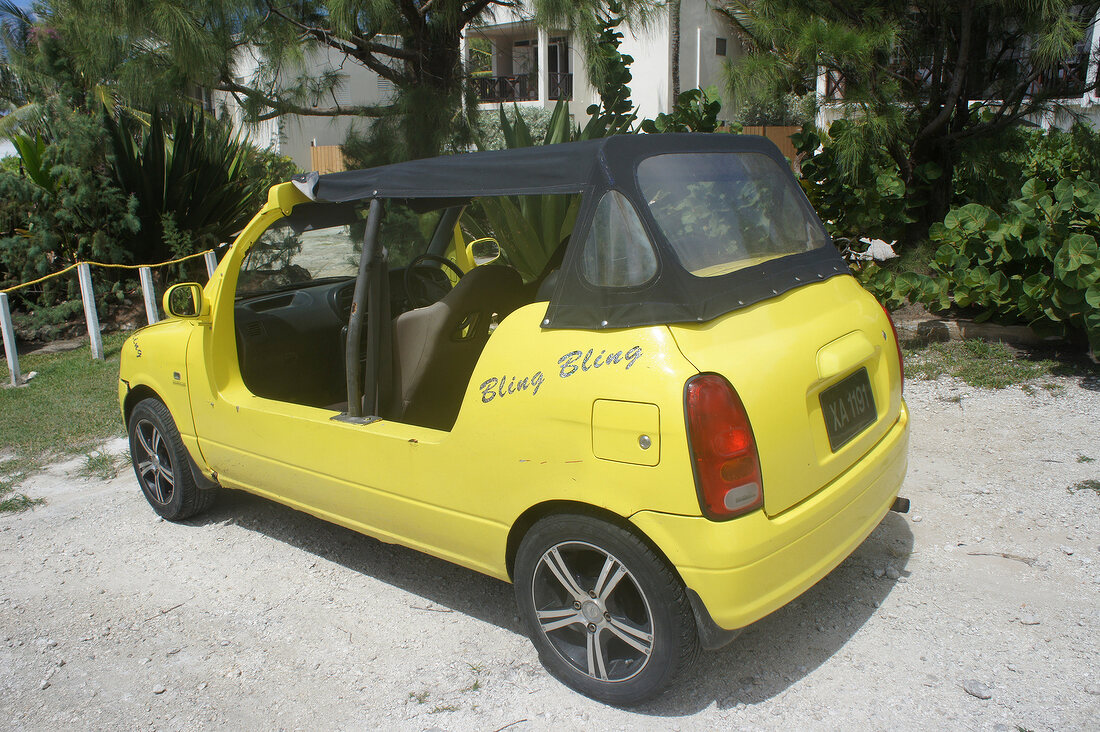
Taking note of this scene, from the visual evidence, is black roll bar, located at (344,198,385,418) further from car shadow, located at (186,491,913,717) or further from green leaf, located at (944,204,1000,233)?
green leaf, located at (944,204,1000,233)

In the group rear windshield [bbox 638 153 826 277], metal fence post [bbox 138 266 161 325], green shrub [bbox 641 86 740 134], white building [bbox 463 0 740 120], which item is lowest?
metal fence post [bbox 138 266 161 325]

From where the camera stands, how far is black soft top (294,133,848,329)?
8.26 feet

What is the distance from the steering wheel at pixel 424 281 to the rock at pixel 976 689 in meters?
2.86

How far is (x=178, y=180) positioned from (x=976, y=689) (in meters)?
9.73

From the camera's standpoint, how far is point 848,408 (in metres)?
2.80

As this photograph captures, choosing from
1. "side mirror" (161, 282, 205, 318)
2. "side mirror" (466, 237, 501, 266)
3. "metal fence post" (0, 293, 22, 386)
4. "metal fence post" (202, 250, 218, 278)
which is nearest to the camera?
"side mirror" (161, 282, 205, 318)

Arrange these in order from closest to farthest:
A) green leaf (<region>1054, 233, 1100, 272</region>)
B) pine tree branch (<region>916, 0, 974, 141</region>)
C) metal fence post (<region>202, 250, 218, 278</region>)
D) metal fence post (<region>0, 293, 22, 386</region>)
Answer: green leaf (<region>1054, 233, 1100, 272</region>) < pine tree branch (<region>916, 0, 974, 141</region>) < metal fence post (<region>0, 293, 22, 386</region>) < metal fence post (<region>202, 250, 218, 278</region>)

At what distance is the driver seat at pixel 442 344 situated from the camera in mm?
3385

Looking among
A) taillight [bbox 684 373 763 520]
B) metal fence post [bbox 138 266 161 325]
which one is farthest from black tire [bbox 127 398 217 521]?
metal fence post [bbox 138 266 161 325]

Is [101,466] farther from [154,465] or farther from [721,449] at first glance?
[721,449]

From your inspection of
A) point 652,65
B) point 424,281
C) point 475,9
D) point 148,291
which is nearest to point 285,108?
point 475,9

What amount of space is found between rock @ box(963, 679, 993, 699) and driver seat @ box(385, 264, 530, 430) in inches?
82.2

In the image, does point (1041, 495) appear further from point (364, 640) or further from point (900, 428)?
point (364, 640)

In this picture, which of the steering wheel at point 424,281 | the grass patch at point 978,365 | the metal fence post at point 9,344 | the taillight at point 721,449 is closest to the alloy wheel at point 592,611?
the taillight at point 721,449
